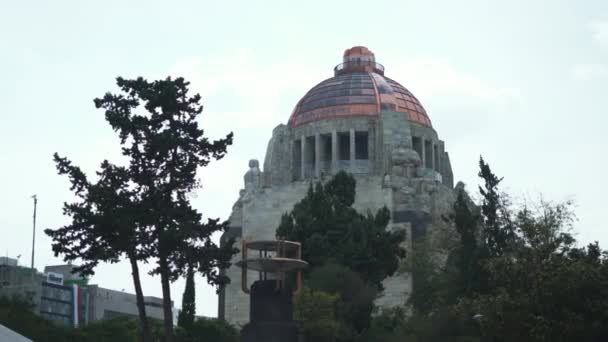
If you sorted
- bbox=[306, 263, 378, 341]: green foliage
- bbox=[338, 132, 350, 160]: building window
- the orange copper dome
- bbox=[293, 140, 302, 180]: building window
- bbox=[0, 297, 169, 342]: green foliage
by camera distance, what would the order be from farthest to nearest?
bbox=[293, 140, 302, 180]: building window → bbox=[338, 132, 350, 160]: building window → the orange copper dome → bbox=[306, 263, 378, 341]: green foliage → bbox=[0, 297, 169, 342]: green foliage

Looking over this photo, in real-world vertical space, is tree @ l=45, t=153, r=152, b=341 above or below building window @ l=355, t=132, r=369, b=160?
below

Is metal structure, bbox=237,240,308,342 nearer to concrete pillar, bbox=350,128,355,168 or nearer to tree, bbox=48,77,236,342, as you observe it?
tree, bbox=48,77,236,342

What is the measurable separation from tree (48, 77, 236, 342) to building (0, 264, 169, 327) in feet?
112

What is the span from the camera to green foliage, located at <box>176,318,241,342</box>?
52.2 m

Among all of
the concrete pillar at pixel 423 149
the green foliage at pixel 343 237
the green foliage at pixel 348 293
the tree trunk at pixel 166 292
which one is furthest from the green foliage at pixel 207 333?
the concrete pillar at pixel 423 149

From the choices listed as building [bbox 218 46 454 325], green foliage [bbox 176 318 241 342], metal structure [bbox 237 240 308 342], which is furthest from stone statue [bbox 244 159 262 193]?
metal structure [bbox 237 240 308 342]

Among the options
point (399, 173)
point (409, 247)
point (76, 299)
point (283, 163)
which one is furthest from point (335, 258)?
point (76, 299)

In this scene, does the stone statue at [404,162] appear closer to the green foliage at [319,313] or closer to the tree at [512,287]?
the tree at [512,287]

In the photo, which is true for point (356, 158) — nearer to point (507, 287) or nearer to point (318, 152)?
point (318, 152)

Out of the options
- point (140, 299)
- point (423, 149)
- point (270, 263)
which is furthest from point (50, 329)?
point (423, 149)

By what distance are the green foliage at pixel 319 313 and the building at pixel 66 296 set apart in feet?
109

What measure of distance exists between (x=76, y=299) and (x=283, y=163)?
28.6 meters

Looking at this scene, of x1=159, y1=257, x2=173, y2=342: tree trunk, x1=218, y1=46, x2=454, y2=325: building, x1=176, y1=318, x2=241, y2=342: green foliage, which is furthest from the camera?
x1=218, y1=46, x2=454, y2=325: building

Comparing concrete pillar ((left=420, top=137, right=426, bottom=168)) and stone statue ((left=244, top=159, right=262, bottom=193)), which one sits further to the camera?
stone statue ((left=244, top=159, right=262, bottom=193))
